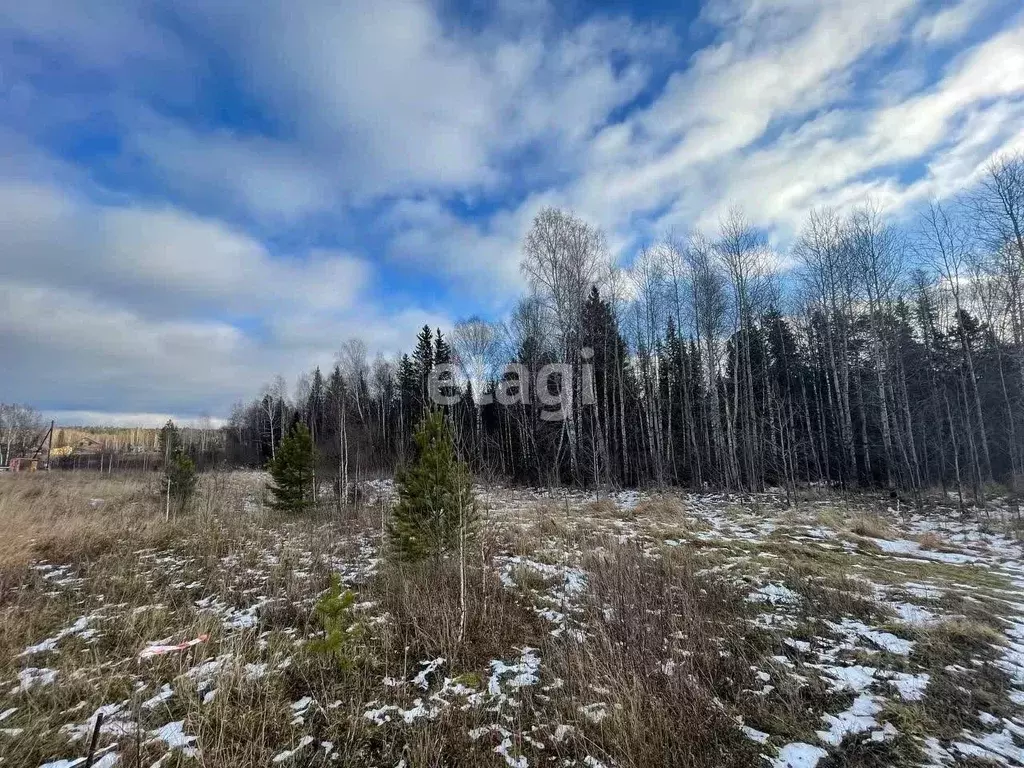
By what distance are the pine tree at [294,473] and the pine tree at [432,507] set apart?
7.33m

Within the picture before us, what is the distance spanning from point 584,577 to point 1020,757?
161 inches

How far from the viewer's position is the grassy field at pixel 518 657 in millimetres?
2920

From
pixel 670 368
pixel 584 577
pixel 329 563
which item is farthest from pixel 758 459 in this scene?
pixel 329 563

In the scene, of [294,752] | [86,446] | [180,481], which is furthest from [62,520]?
[86,446]

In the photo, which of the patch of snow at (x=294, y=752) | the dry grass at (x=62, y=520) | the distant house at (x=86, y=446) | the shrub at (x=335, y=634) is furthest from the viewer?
the distant house at (x=86, y=446)

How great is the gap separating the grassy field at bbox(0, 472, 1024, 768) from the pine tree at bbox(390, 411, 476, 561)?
398 mm

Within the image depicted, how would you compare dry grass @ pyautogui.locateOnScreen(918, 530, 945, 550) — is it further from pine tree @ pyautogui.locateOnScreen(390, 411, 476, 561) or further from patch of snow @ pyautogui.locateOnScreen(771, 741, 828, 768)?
pine tree @ pyautogui.locateOnScreen(390, 411, 476, 561)

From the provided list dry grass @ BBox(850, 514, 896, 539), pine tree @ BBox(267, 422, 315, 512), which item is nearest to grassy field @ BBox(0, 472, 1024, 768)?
dry grass @ BBox(850, 514, 896, 539)

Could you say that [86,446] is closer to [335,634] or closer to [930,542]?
[335,634]

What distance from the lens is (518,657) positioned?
4148 millimetres

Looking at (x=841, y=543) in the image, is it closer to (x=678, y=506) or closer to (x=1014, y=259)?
(x=678, y=506)

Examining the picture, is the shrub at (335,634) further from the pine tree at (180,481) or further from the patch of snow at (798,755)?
the pine tree at (180,481)

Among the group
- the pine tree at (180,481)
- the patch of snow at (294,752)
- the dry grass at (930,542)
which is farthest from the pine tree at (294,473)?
the dry grass at (930,542)

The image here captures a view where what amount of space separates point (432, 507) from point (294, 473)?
26.1ft
